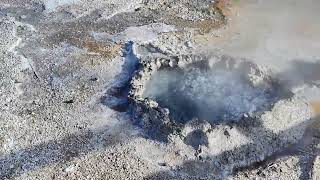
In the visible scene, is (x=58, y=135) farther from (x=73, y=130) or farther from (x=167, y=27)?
(x=167, y=27)

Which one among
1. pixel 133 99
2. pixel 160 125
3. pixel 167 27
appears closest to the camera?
pixel 160 125

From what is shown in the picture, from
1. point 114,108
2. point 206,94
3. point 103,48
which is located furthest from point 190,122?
point 103,48

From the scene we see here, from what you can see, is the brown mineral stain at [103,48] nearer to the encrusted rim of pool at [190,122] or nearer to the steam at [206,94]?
the encrusted rim of pool at [190,122]

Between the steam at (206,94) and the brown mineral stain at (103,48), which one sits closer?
the steam at (206,94)

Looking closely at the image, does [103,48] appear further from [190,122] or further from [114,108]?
[190,122]

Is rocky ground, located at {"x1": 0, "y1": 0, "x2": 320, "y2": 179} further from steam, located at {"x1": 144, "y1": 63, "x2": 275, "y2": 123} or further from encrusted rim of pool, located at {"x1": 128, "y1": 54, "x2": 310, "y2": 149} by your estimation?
steam, located at {"x1": 144, "y1": 63, "x2": 275, "y2": 123}

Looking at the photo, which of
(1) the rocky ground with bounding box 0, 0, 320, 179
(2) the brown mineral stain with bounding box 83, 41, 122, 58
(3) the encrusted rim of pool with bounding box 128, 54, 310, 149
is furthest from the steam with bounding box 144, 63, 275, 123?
(2) the brown mineral stain with bounding box 83, 41, 122, 58

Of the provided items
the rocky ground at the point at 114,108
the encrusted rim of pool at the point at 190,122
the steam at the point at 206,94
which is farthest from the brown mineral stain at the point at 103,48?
the steam at the point at 206,94

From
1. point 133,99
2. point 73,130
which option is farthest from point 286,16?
point 73,130
